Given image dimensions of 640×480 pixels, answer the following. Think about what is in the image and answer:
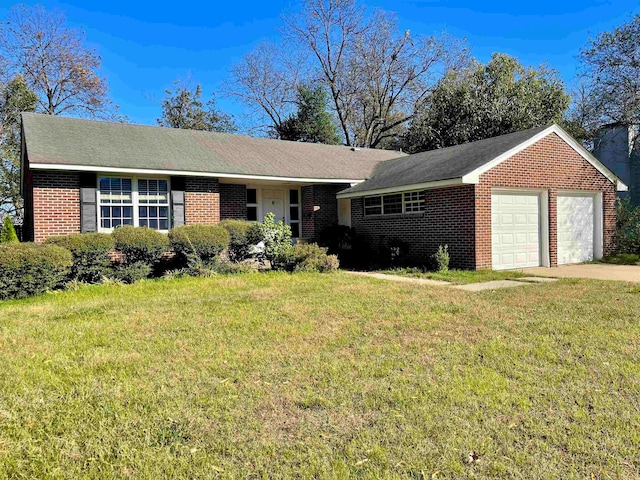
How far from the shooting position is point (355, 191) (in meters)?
15.1

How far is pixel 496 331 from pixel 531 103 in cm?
2187

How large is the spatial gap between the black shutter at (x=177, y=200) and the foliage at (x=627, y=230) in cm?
1415

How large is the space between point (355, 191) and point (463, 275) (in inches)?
215

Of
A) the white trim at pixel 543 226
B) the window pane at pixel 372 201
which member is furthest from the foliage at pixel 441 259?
the window pane at pixel 372 201

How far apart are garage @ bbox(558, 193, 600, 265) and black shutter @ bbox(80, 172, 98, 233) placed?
13219 millimetres

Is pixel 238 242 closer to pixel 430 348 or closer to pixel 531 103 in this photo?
pixel 430 348

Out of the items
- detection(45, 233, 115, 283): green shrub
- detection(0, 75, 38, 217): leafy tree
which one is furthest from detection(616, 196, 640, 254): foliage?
detection(0, 75, 38, 217): leafy tree

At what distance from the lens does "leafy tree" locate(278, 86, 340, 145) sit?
3034cm

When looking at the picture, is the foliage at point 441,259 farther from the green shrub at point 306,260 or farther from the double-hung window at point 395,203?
the green shrub at point 306,260

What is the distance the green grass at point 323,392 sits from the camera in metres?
2.72

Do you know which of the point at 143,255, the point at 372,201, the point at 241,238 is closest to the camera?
the point at 143,255

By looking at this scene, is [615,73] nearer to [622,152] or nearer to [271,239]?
[622,152]

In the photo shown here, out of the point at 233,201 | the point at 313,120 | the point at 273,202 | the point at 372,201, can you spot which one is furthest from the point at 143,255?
the point at 313,120

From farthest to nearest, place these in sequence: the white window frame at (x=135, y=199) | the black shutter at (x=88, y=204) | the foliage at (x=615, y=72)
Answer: the foliage at (x=615, y=72), the white window frame at (x=135, y=199), the black shutter at (x=88, y=204)
